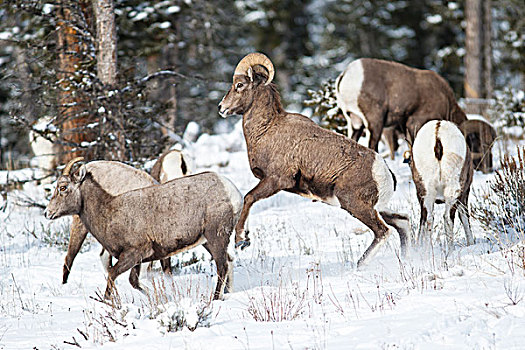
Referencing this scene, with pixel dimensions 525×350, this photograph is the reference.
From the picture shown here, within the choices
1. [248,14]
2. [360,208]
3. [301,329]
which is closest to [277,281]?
[360,208]

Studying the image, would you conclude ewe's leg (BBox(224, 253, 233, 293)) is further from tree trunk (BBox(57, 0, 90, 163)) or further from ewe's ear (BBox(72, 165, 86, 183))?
tree trunk (BBox(57, 0, 90, 163))

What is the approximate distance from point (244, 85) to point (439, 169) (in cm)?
243

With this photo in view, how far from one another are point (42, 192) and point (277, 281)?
7.16m

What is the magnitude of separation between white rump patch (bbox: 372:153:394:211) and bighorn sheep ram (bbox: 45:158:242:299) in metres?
1.66

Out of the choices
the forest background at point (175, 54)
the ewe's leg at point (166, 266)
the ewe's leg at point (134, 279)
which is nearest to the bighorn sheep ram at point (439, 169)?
the ewe's leg at point (166, 266)

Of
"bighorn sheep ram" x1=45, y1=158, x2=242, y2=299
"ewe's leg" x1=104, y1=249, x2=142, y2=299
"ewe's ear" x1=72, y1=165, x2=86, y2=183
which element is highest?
"ewe's ear" x1=72, y1=165, x2=86, y2=183

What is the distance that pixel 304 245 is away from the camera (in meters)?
8.12

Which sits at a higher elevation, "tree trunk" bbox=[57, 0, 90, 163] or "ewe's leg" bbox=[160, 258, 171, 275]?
"tree trunk" bbox=[57, 0, 90, 163]

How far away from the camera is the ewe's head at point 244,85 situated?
7398 mm

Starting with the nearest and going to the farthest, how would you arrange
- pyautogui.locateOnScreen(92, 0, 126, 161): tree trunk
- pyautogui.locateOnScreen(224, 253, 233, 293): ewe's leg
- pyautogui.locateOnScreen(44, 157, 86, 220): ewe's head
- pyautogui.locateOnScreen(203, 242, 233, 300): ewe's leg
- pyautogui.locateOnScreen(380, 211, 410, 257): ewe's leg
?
pyautogui.locateOnScreen(203, 242, 233, 300): ewe's leg
pyautogui.locateOnScreen(224, 253, 233, 293): ewe's leg
pyautogui.locateOnScreen(44, 157, 86, 220): ewe's head
pyautogui.locateOnScreen(380, 211, 410, 257): ewe's leg
pyautogui.locateOnScreen(92, 0, 126, 161): tree trunk

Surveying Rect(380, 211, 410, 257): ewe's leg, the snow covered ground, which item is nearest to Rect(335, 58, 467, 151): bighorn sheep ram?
the snow covered ground

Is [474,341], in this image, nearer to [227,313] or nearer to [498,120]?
[227,313]

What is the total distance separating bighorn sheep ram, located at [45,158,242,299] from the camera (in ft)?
20.6

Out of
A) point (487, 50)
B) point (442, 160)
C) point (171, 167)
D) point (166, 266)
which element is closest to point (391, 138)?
point (171, 167)
